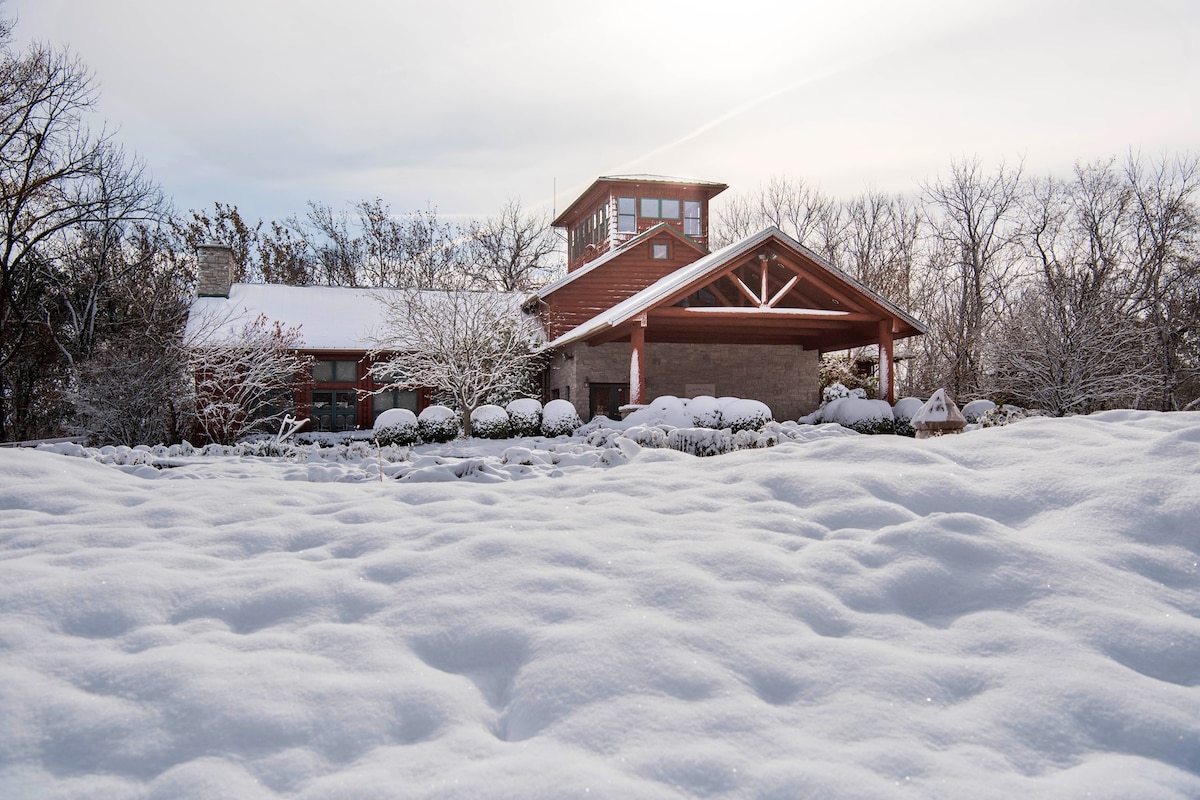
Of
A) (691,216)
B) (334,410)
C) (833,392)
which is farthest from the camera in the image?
(691,216)

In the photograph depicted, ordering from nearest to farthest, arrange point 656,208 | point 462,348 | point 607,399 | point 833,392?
1. point 462,348
2. point 607,399
3. point 833,392
4. point 656,208

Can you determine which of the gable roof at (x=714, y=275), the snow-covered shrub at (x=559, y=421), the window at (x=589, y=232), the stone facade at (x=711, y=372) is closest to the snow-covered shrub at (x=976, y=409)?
the gable roof at (x=714, y=275)

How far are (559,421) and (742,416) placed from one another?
4.21 m

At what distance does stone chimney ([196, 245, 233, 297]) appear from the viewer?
79.3 ft

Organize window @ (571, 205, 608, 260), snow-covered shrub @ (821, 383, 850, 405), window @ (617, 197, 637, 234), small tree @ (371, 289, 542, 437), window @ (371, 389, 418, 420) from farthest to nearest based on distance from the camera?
window @ (571, 205, 608, 260)
window @ (617, 197, 637, 234)
snow-covered shrub @ (821, 383, 850, 405)
window @ (371, 389, 418, 420)
small tree @ (371, 289, 542, 437)

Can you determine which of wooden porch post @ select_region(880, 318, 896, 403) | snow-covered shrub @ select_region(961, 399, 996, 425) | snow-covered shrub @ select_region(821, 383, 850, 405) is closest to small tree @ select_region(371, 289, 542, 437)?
wooden porch post @ select_region(880, 318, 896, 403)

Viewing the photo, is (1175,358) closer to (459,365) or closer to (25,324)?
(459,365)

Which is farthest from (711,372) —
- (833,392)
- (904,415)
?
(904,415)

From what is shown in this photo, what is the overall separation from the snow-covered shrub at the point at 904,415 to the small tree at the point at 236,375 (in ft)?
49.7

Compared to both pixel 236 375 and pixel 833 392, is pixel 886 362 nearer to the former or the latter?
pixel 833 392

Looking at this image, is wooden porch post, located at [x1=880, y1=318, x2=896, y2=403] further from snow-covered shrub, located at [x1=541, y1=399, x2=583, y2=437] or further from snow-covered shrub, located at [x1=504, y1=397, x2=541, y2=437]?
snow-covered shrub, located at [x1=504, y1=397, x2=541, y2=437]

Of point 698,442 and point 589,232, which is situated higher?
point 589,232

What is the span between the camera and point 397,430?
16.8 meters

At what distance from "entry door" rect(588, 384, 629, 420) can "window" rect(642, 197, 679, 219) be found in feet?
24.1
